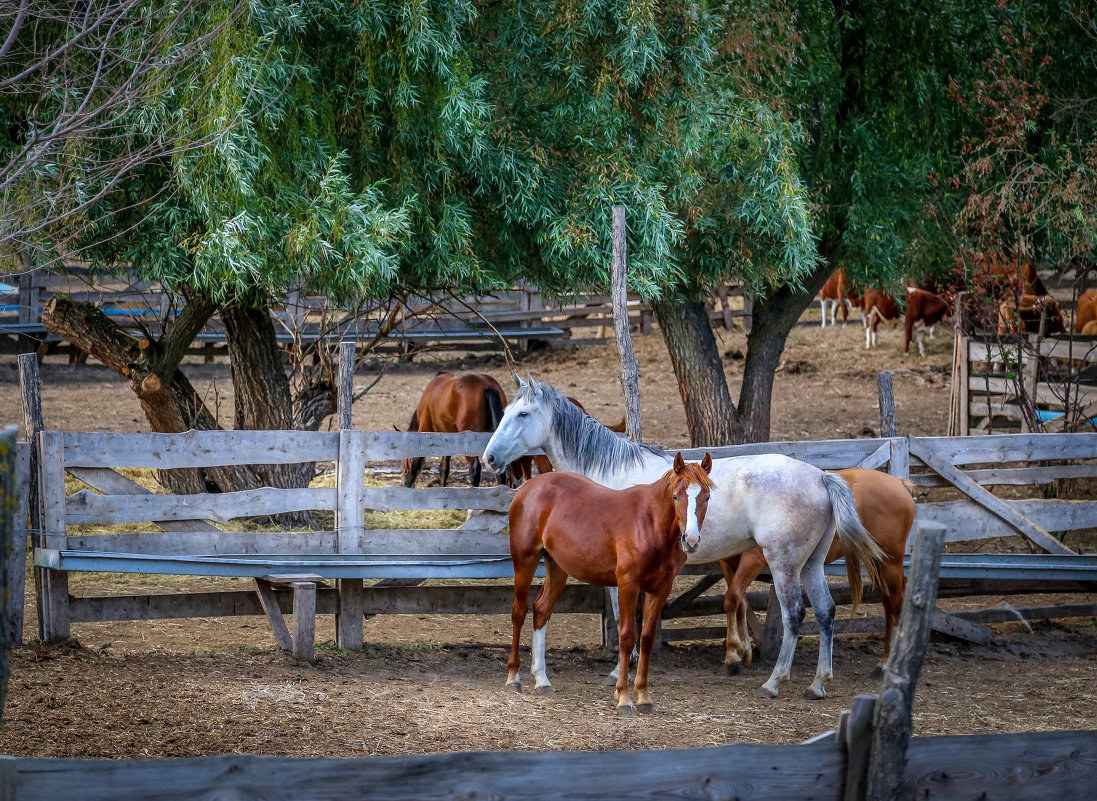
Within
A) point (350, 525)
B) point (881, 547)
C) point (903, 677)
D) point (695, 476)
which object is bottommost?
point (881, 547)

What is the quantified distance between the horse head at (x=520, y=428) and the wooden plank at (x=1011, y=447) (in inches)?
104

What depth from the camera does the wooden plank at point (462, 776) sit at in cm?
240

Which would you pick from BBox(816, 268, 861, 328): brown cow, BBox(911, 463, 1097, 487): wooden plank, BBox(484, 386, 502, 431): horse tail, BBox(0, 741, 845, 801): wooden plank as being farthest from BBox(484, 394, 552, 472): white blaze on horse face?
BBox(816, 268, 861, 328): brown cow

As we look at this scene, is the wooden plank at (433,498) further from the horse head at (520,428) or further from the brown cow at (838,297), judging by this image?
the brown cow at (838,297)

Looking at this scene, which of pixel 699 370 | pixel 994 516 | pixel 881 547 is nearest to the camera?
pixel 881 547

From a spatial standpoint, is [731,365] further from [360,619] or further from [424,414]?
[360,619]

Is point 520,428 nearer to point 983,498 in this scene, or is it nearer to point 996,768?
point 983,498

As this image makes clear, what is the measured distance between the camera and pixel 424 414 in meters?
11.3

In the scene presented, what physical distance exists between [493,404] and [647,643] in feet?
16.9

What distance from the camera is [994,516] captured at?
7648mm

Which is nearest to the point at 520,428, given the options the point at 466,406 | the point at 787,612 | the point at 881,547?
the point at 787,612

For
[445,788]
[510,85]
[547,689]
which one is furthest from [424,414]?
[445,788]

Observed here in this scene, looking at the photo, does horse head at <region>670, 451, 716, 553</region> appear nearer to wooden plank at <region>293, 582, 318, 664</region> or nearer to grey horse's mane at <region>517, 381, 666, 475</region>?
grey horse's mane at <region>517, 381, 666, 475</region>

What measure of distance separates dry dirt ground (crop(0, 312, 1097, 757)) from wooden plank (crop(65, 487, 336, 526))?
817 millimetres
